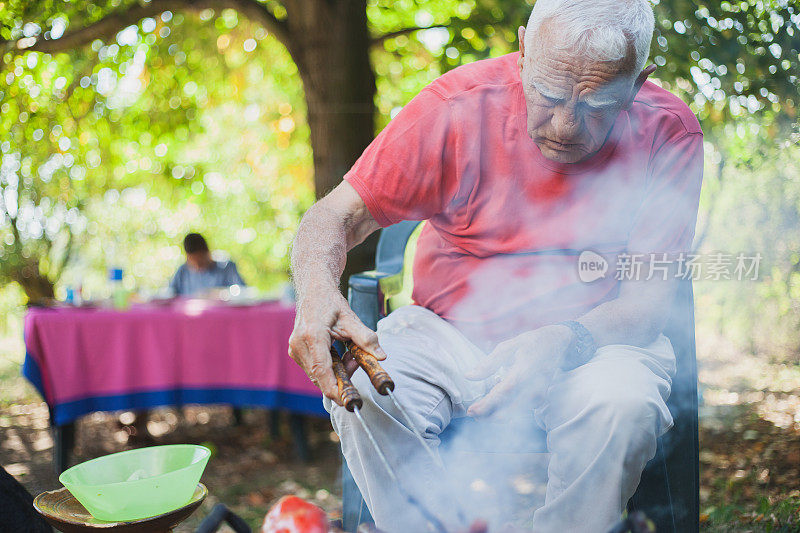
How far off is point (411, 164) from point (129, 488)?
1.08 m

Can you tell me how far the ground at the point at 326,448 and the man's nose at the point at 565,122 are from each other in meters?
1.64

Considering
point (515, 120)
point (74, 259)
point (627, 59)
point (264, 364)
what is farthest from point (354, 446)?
point (74, 259)

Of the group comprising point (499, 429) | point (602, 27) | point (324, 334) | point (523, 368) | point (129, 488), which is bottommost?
point (499, 429)

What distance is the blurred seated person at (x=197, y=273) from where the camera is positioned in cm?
525

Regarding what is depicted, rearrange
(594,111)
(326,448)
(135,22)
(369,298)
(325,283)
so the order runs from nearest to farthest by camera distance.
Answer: (325,283)
(594,111)
(369,298)
(135,22)
(326,448)

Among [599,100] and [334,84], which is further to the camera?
[334,84]

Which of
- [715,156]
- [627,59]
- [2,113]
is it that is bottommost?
[715,156]

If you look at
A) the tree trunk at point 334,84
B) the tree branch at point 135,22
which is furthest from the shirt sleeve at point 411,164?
the tree branch at point 135,22

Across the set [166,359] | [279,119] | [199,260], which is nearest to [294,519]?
[166,359]

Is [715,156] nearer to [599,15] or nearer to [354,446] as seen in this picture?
[599,15]

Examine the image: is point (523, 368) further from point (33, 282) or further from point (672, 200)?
point (33, 282)

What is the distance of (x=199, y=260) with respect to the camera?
207 inches

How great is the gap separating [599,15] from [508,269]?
736 millimetres

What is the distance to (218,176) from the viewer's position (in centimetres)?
1089
